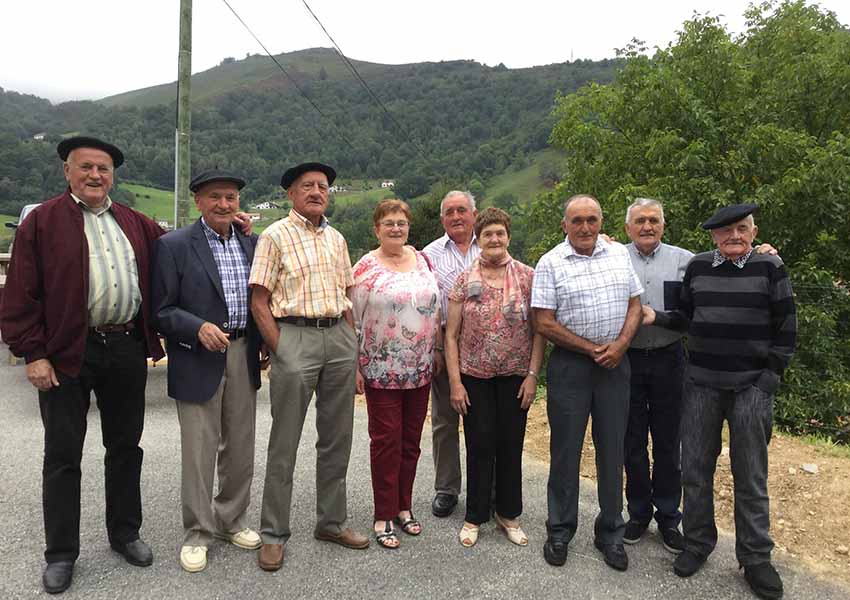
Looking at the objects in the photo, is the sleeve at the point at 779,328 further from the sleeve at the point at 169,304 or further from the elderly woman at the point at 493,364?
the sleeve at the point at 169,304

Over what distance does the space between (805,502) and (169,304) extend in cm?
429

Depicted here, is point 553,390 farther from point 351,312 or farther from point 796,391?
point 796,391

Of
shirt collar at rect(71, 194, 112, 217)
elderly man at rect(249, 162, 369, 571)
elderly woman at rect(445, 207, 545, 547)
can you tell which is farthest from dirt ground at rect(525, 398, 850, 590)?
shirt collar at rect(71, 194, 112, 217)

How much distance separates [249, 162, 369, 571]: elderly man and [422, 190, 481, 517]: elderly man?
72 cm

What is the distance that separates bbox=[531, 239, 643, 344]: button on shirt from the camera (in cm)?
301

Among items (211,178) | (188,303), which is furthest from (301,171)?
(188,303)

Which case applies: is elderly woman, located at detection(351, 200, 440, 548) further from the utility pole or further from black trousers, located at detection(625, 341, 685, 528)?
the utility pole

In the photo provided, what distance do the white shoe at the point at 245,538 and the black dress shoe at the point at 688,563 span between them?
2.29 meters

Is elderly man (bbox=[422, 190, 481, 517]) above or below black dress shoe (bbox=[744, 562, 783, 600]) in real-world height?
above

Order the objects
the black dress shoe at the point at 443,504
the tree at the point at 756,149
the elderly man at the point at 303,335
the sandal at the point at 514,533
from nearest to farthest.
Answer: the elderly man at the point at 303,335 → the sandal at the point at 514,533 → the black dress shoe at the point at 443,504 → the tree at the point at 756,149

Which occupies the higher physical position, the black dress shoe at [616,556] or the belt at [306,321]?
the belt at [306,321]

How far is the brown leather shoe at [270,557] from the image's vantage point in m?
2.98

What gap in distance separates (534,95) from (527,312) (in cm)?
9732

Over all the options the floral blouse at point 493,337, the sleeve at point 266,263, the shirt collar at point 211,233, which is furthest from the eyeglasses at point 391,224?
the shirt collar at point 211,233
